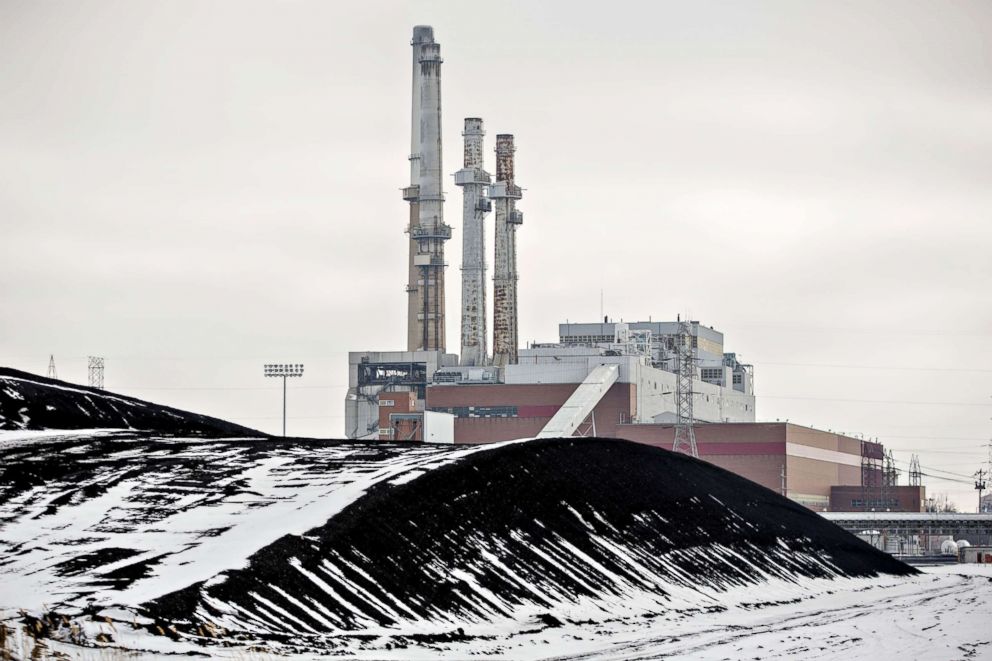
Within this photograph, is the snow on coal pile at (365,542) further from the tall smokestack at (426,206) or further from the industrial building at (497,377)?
the tall smokestack at (426,206)

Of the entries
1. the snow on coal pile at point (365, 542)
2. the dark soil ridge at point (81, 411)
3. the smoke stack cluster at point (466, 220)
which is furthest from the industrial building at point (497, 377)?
the snow on coal pile at point (365, 542)

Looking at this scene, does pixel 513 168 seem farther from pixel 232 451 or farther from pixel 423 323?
pixel 232 451

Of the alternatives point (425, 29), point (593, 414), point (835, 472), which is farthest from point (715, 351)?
point (425, 29)

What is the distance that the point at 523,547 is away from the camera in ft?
88.2

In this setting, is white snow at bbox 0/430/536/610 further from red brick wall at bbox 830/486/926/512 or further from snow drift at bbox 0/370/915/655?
red brick wall at bbox 830/486/926/512

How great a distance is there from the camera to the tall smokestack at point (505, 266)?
126 meters

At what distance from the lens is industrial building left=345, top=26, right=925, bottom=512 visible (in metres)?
122

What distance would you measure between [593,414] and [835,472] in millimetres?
31942

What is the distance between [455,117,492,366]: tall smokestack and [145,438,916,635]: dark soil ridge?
8822 cm

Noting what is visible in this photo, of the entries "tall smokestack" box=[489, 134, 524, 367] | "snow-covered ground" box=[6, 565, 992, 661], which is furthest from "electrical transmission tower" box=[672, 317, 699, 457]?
"snow-covered ground" box=[6, 565, 992, 661]

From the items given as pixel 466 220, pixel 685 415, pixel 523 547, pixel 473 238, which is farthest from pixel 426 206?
pixel 523 547

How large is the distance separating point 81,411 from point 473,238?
93134mm

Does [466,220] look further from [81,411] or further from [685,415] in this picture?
[81,411]

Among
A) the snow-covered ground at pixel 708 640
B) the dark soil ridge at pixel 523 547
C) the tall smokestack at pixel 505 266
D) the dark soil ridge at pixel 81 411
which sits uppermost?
the tall smokestack at pixel 505 266
